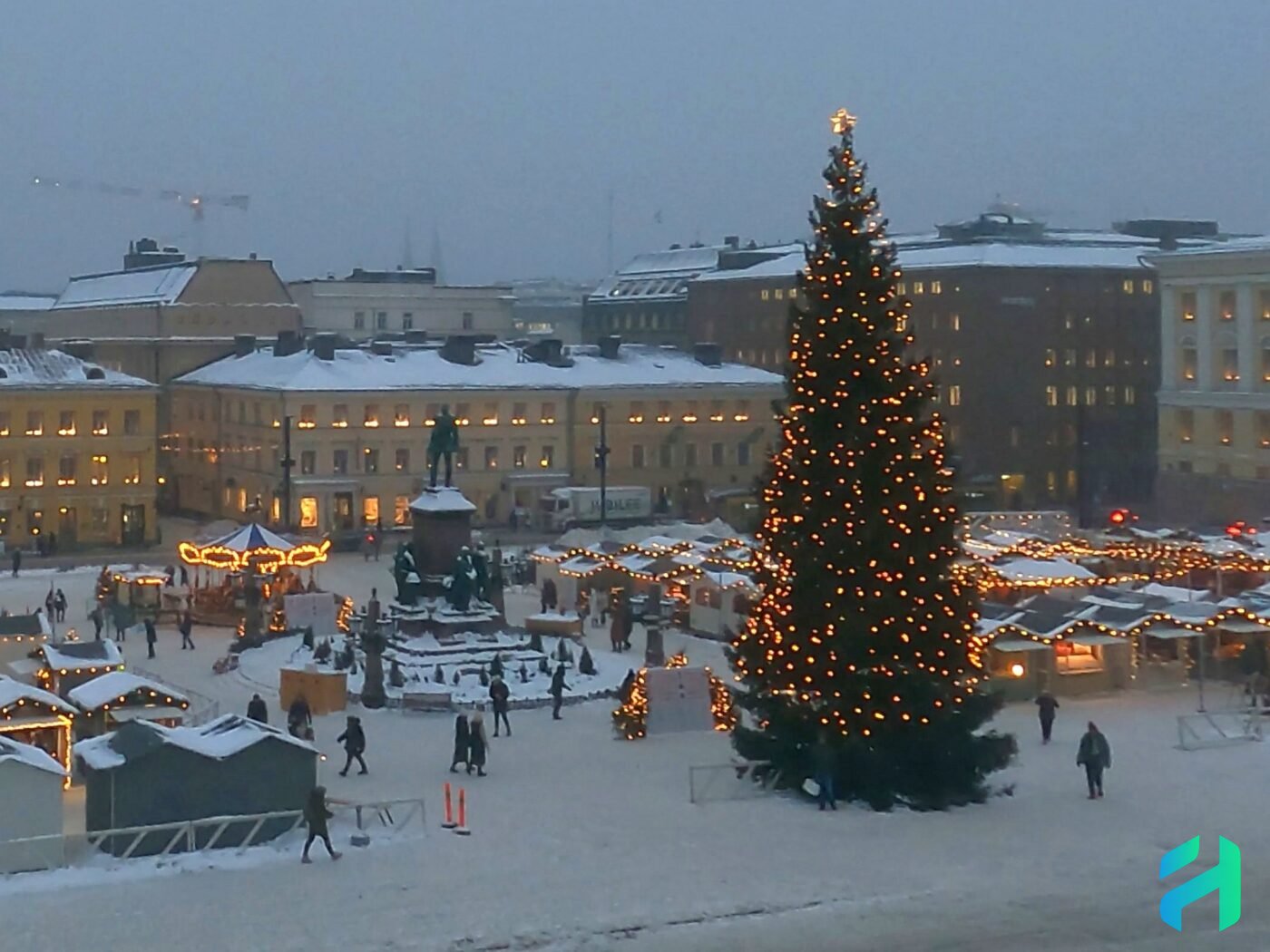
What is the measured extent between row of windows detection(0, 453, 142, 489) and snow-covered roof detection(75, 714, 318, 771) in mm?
44962

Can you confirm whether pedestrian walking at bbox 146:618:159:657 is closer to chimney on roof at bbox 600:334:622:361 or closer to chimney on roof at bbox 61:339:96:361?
chimney on roof at bbox 61:339:96:361

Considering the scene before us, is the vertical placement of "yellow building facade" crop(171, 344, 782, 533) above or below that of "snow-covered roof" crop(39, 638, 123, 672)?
above

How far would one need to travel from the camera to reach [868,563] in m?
21.9

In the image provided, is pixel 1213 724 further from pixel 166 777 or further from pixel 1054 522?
pixel 1054 522

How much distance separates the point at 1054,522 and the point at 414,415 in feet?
89.8

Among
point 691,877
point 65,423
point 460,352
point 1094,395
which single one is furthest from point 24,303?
point 691,877

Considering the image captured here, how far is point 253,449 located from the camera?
226ft

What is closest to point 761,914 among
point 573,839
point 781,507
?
point 573,839

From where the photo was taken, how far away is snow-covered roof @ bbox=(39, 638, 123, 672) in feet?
96.4

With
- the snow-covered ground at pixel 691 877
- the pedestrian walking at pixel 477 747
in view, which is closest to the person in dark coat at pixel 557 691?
the snow-covered ground at pixel 691 877

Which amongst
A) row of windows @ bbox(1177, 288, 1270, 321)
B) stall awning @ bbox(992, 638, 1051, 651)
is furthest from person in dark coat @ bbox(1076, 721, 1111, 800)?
row of windows @ bbox(1177, 288, 1270, 321)

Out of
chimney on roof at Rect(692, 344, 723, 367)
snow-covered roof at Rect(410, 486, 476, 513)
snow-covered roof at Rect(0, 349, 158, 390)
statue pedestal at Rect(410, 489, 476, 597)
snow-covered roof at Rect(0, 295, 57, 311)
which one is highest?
snow-covered roof at Rect(0, 295, 57, 311)

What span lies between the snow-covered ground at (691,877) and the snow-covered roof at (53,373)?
43.3m

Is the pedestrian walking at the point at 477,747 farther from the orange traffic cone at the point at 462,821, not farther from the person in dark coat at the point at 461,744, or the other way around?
the orange traffic cone at the point at 462,821
